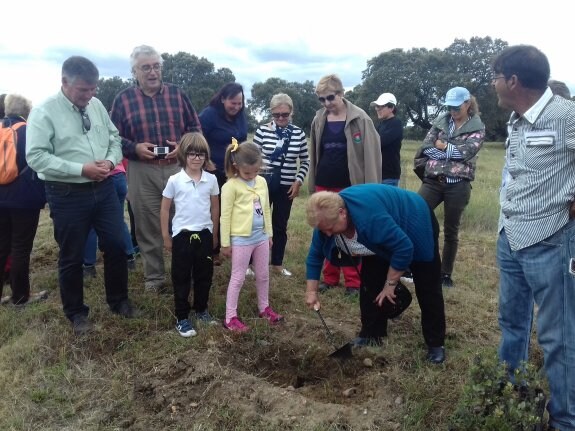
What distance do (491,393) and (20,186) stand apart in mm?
4001

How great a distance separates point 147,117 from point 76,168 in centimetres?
109

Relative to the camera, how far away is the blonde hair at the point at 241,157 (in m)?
4.09

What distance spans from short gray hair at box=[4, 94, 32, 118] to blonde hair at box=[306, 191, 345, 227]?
10.2ft

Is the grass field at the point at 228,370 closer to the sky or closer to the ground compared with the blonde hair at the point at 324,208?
closer to the ground

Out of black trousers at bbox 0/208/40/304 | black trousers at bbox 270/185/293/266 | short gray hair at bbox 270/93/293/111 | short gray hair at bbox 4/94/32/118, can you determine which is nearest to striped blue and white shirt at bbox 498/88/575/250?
short gray hair at bbox 270/93/293/111

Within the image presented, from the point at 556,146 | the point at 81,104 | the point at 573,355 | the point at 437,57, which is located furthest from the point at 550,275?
the point at 437,57

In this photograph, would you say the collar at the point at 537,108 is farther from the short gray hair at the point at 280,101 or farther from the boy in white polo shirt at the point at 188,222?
the short gray hair at the point at 280,101

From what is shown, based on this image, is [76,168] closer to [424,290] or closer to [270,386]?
[270,386]

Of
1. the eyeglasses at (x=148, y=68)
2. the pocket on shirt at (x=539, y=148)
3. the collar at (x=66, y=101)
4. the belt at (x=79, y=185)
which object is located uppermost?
the eyeglasses at (x=148, y=68)

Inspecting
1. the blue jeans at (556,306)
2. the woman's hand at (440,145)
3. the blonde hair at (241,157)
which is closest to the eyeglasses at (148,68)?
the blonde hair at (241,157)

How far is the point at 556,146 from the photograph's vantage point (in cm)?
250

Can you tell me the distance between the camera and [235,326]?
4211 millimetres

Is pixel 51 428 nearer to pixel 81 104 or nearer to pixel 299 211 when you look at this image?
pixel 81 104

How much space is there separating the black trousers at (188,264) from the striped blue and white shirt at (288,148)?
1.28 m
